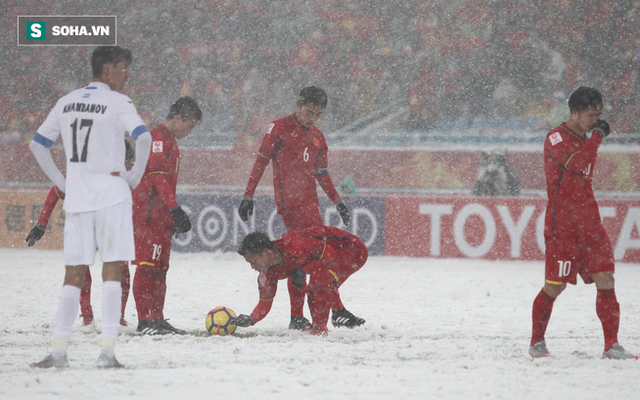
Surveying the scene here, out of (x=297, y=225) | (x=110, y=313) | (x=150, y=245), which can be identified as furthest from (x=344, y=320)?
(x=110, y=313)

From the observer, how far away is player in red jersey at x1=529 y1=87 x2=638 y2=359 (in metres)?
4.70

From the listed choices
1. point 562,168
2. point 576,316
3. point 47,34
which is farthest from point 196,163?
point 562,168

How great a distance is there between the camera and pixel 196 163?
16.9m

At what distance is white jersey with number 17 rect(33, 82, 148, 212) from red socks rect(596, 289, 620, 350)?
2.75m

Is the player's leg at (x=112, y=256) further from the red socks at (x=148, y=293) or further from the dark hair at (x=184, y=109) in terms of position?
the dark hair at (x=184, y=109)

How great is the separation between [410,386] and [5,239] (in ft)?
36.0

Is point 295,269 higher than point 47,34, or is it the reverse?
point 47,34

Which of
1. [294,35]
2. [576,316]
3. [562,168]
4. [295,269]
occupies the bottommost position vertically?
[576,316]

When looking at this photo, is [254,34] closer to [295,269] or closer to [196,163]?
[196,163]

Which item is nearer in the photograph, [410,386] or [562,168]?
[410,386]

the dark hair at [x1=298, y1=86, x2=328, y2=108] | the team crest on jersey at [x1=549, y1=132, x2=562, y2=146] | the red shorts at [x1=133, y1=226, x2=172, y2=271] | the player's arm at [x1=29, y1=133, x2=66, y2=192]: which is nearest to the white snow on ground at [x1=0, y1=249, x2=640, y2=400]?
the red shorts at [x1=133, y1=226, x2=172, y2=271]

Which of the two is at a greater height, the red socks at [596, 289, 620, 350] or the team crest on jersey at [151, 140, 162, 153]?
the team crest on jersey at [151, 140, 162, 153]

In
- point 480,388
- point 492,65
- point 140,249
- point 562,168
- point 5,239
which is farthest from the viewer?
point 492,65

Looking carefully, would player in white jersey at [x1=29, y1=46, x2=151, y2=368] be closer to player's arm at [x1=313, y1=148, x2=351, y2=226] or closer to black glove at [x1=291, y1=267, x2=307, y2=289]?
black glove at [x1=291, y1=267, x2=307, y2=289]
